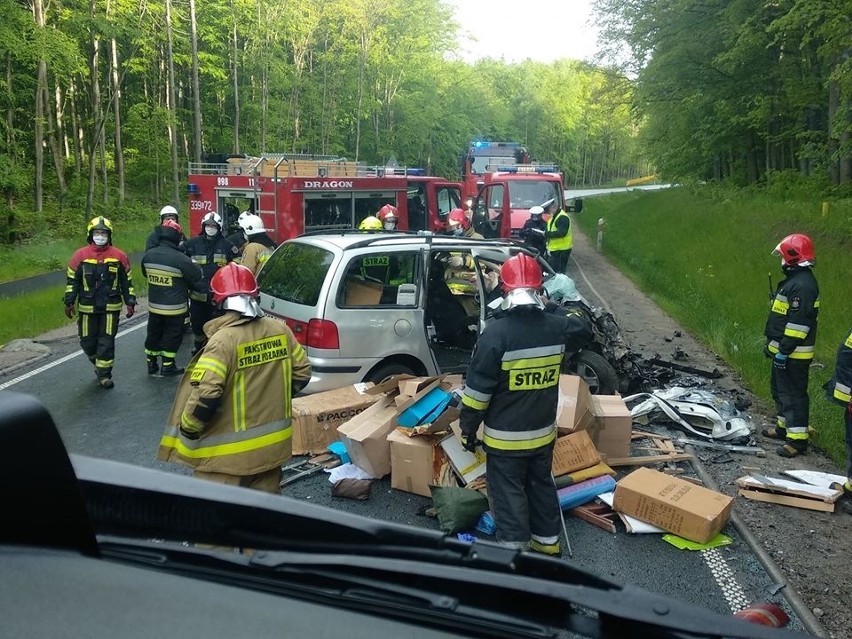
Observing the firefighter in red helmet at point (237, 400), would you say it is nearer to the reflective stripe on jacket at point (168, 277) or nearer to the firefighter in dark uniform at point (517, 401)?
the firefighter in dark uniform at point (517, 401)

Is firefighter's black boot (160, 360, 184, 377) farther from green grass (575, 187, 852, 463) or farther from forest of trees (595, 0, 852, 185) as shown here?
forest of trees (595, 0, 852, 185)

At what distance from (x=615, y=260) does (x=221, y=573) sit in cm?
2194

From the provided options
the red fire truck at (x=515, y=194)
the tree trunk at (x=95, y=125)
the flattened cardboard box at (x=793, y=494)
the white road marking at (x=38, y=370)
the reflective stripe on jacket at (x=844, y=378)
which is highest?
the tree trunk at (x=95, y=125)

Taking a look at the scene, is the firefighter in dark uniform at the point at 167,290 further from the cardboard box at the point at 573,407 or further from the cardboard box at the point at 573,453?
the cardboard box at the point at 573,453

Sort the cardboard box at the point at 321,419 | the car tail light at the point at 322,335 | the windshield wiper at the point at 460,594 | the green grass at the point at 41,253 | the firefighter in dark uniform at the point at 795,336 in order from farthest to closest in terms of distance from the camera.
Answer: the green grass at the point at 41,253, the firefighter in dark uniform at the point at 795,336, the car tail light at the point at 322,335, the cardboard box at the point at 321,419, the windshield wiper at the point at 460,594

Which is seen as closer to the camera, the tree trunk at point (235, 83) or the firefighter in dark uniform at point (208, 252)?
the firefighter in dark uniform at point (208, 252)

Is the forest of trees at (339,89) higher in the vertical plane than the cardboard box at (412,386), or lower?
higher

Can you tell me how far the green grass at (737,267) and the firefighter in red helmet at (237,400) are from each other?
5120 mm

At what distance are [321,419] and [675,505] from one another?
114 inches

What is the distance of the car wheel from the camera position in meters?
7.16

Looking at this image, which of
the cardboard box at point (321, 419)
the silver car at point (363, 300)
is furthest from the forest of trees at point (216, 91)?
the cardboard box at point (321, 419)

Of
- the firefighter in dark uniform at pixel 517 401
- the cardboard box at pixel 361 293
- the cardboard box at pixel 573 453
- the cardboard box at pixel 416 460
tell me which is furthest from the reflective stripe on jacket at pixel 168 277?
the firefighter in dark uniform at pixel 517 401

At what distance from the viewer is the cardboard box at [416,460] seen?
5.82 m

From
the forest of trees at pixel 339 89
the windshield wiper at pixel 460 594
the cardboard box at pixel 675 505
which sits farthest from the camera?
the forest of trees at pixel 339 89
